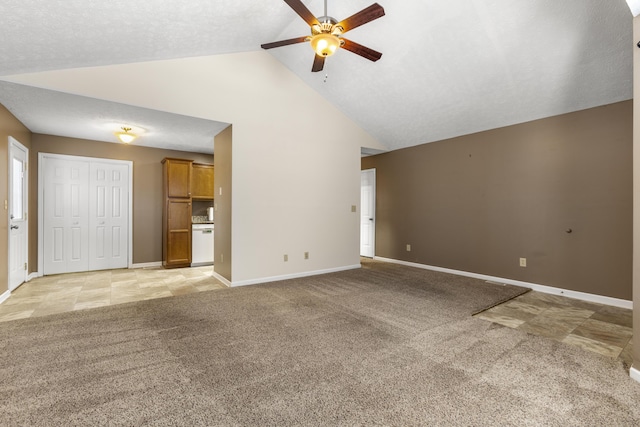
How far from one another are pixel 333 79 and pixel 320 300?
3419 millimetres

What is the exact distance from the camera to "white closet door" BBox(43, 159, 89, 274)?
4.94m

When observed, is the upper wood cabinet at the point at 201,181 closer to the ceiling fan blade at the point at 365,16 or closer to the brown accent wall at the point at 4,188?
the brown accent wall at the point at 4,188

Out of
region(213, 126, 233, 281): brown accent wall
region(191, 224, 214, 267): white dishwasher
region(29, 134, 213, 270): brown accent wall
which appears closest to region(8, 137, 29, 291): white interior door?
region(29, 134, 213, 270): brown accent wall

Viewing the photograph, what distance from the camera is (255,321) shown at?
2918 millimetres

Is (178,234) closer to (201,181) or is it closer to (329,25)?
(201,181)

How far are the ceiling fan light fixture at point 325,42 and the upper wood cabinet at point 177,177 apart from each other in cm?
400

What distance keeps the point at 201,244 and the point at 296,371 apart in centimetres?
450

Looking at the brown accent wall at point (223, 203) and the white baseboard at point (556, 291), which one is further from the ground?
the brown accent wall at point (223, 203)

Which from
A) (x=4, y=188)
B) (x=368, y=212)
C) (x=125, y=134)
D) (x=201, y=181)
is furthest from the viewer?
(x=368, y=212)

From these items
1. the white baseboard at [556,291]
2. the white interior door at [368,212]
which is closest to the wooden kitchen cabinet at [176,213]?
the white interior door at [368,212]

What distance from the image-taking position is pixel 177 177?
568 cm

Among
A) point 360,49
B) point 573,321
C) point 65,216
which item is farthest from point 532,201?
point 65,216

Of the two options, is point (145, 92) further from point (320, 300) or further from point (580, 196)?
point (580, 196)

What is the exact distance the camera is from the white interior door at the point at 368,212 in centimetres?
674
